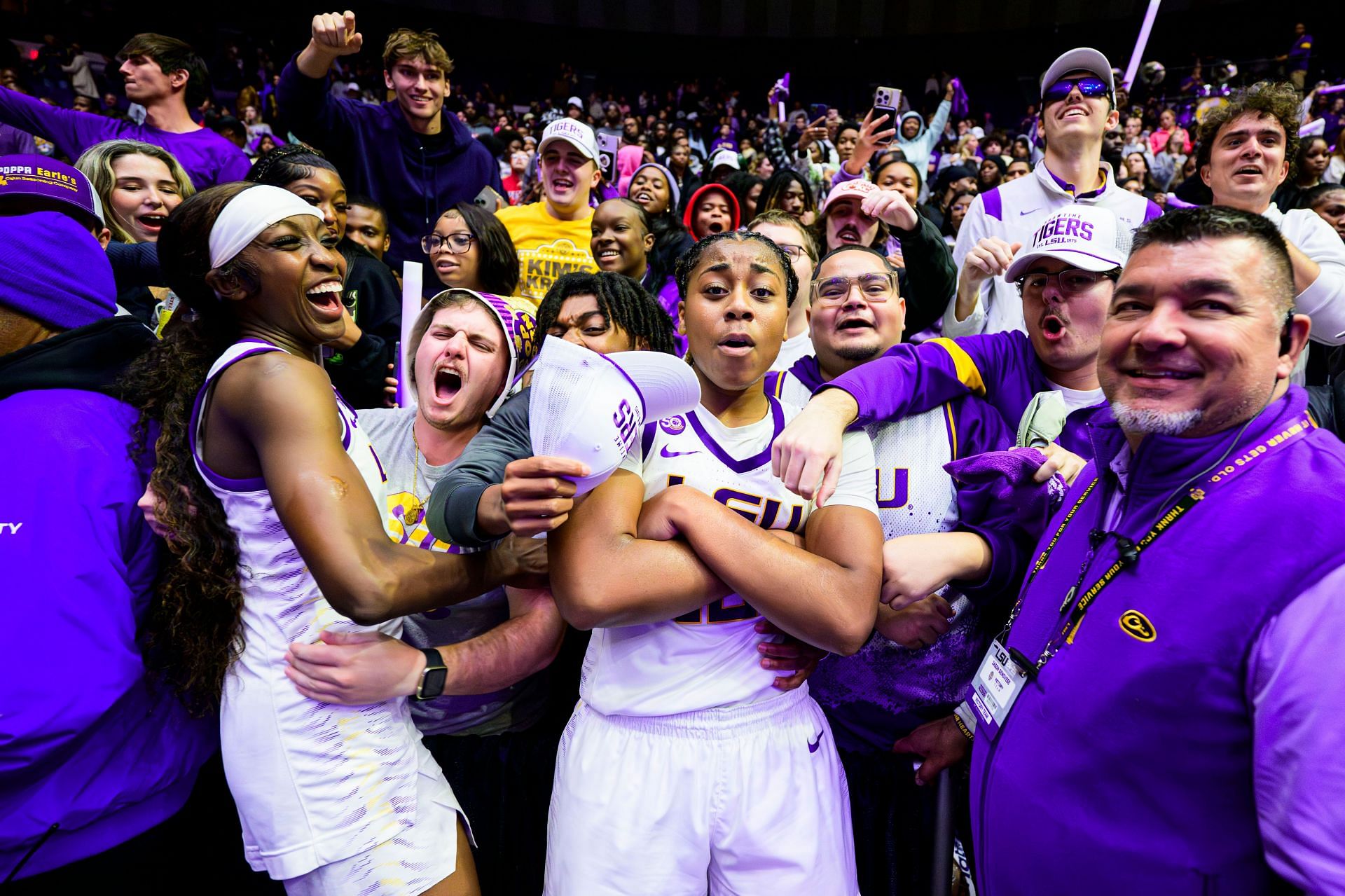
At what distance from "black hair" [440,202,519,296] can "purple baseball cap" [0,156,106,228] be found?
151 centimetres

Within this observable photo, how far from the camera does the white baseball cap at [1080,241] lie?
2320mm

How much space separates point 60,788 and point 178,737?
0.26m

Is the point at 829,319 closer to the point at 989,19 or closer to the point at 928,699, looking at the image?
the point at 928,699

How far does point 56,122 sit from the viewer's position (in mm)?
4574

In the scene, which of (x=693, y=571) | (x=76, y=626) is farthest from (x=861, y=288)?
(x=76, y=626)

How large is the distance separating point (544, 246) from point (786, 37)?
20.9 metres

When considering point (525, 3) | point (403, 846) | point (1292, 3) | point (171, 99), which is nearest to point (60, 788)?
point (403, 846)

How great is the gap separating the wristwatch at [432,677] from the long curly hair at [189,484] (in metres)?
0.42

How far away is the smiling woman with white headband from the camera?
159cm

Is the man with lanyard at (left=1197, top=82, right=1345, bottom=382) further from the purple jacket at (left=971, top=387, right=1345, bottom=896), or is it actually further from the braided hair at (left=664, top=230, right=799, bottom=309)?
the purple jacket at (left=971, top=387, right=1345, bottom=896)

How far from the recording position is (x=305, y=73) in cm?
395

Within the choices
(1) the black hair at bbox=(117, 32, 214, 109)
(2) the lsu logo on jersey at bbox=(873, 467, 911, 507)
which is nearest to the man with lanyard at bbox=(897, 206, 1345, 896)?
(2) the lsu logo on jersey at bbox=(873, 467, 911, 507)

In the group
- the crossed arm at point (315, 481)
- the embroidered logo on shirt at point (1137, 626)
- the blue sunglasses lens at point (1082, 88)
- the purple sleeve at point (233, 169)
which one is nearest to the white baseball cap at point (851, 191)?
the blue sunglasses lens at point (1082, 88)

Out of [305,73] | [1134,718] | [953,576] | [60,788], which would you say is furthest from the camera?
[305,73]
